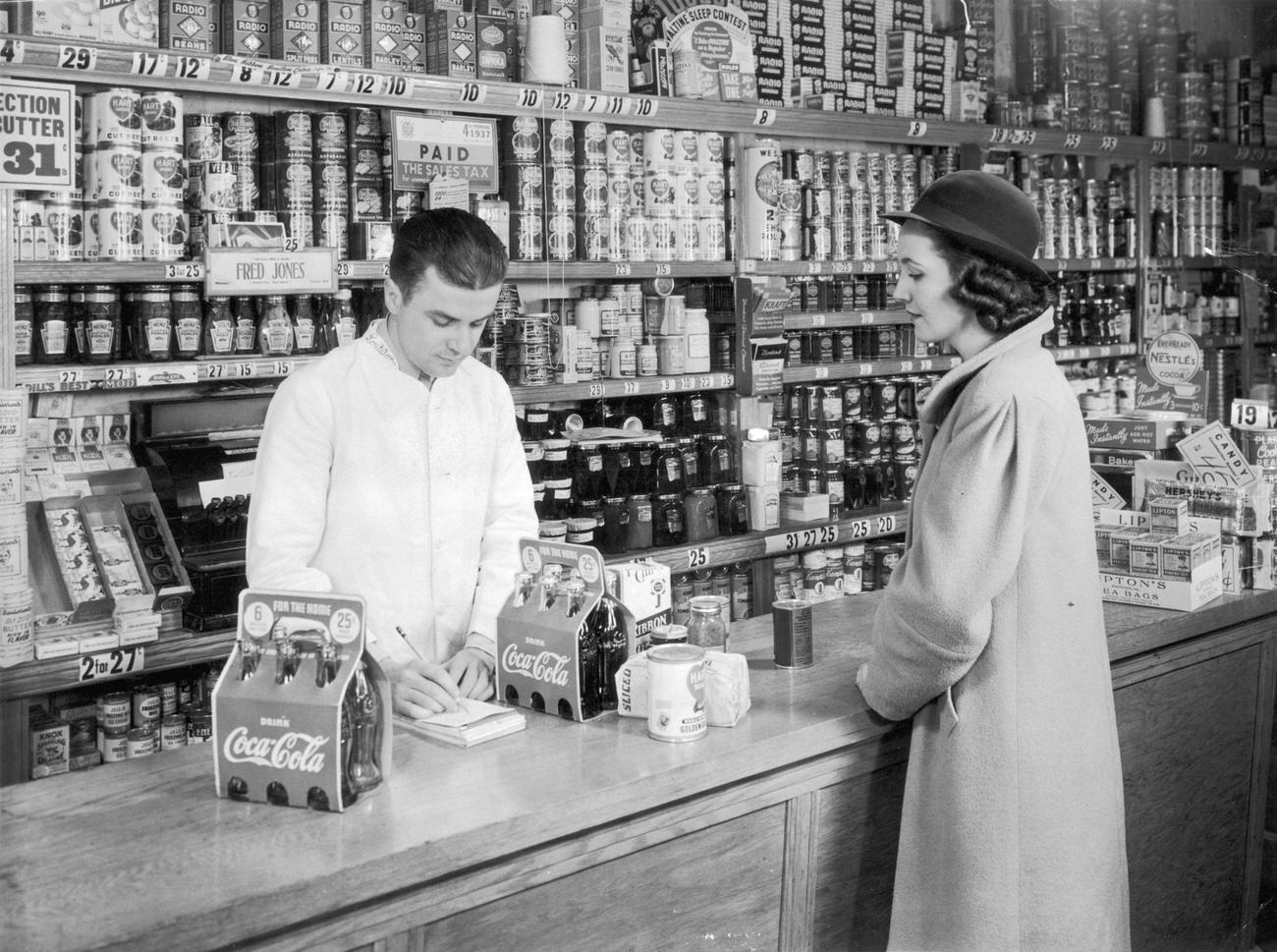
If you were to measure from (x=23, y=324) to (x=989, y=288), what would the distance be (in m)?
2.29

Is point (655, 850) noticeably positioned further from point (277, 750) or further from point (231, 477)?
point (231, 477)

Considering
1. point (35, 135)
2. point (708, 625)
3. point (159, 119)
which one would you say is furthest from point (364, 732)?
point (159, 119)

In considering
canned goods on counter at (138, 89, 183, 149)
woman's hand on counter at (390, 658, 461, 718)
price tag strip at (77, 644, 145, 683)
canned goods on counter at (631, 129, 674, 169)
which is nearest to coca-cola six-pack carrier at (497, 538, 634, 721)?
woman's hand on counter at (390, 658, 461, 718)

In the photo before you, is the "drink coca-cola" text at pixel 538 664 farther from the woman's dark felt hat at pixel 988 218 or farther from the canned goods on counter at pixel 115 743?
the canned goods on counter at pixel 115 743

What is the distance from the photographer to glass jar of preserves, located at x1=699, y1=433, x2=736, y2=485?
479 cm

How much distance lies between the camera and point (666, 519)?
4.58 m

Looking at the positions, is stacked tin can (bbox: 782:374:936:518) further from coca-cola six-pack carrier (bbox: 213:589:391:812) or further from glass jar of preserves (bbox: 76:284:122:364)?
coca-cola six-pack carrier (bbox: 213:589:391:812)

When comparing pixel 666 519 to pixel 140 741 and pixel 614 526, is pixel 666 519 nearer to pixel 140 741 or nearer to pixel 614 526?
pixel 614 526

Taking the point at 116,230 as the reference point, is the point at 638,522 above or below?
below

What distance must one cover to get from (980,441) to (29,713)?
238 cm

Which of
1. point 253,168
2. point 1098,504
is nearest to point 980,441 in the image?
point 1098,504

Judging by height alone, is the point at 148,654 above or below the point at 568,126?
below

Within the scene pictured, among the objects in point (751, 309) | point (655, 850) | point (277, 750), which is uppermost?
point (751, 309)

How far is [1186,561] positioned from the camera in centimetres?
325
